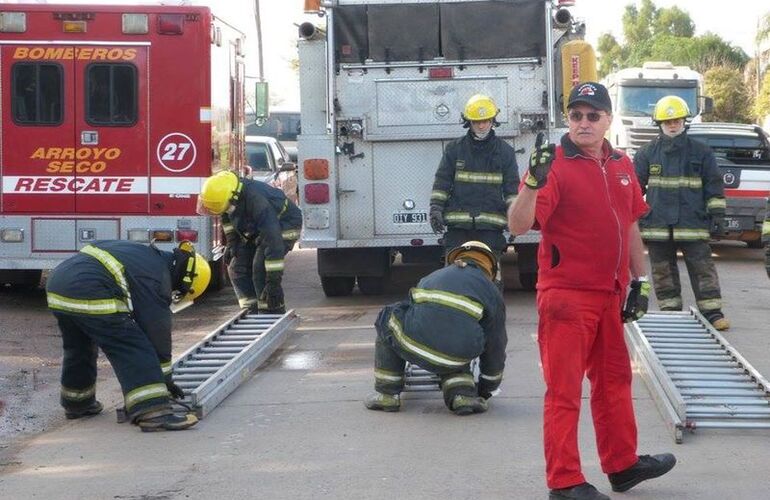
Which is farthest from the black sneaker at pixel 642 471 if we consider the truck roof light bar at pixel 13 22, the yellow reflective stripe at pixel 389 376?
the truck roof light bar at pixel 13 22

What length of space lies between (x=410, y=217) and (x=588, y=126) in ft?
23.4

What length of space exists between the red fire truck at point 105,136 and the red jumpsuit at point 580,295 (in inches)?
291

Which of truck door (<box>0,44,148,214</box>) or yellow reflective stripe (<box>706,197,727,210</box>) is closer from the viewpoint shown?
yellow reflective stripe (<box>706,197,727,210</box>)

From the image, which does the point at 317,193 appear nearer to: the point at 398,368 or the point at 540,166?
the point at 398,368

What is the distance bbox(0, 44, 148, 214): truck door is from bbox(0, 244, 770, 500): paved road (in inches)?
146

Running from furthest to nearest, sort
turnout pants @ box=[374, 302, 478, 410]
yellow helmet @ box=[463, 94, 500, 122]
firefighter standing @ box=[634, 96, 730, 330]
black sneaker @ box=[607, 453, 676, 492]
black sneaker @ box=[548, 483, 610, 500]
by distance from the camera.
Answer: firefighter standing @ box=[634, 96, 730, 330]
yellow helmet @ box=[463, 94, 500, 122]
turnout pants @ box=[374, 302, 478, 410]
black sneaker @ box=[607, 453, 676, 492]
black sneaker @ box=[548, 483, 610, 500]

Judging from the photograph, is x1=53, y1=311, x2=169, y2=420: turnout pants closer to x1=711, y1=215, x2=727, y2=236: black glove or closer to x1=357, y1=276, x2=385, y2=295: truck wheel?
x1=711, y1=215, x2=727, y2=236: black glove

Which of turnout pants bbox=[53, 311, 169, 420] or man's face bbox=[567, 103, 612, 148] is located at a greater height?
man's face bbox=[567, 103, 612, 148]

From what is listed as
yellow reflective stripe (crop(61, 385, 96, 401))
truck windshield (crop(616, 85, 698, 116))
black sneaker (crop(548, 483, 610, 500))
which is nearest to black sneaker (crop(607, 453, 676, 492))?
black sneaker (crop(548, 483, 610, 500))

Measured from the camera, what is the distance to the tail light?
499 inches

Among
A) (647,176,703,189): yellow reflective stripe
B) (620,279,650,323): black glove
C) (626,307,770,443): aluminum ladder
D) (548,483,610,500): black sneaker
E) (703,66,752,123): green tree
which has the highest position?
(703,66,752,123): green tree

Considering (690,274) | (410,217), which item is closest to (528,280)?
(410,217)

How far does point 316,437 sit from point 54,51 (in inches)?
265

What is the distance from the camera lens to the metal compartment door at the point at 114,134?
1270 centimetres
